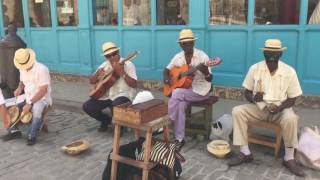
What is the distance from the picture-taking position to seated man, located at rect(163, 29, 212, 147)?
448 centimetres

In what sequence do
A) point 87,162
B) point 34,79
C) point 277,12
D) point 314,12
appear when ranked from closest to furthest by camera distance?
point 87,162 < point 34,79 < point 314,12 < point 277,12

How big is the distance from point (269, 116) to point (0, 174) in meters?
2.97

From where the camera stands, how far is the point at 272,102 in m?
3.89

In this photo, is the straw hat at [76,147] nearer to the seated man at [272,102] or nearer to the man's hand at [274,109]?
the seated man at [272,102]

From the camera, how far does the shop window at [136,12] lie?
7140 mm

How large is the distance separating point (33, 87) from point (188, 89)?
2.08 metres

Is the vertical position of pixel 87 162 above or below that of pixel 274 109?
below

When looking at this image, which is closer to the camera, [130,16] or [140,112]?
[140,112]

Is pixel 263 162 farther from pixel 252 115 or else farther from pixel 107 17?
pixel 107 17

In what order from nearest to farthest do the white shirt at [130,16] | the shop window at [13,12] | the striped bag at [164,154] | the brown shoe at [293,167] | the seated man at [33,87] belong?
the striped bag at [164,154], the brown shoe at [293,167], the seated man at [33,87], the white shirt at [130,16], the shop window at [13,12]

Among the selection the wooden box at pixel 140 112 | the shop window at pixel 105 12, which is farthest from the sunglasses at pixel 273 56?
the shop window at pixel 105 12

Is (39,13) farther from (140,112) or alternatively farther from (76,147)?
(140,112)

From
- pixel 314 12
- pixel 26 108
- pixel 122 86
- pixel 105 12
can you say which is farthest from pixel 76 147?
pixel 105 12

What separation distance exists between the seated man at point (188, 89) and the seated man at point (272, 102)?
2.19ft
